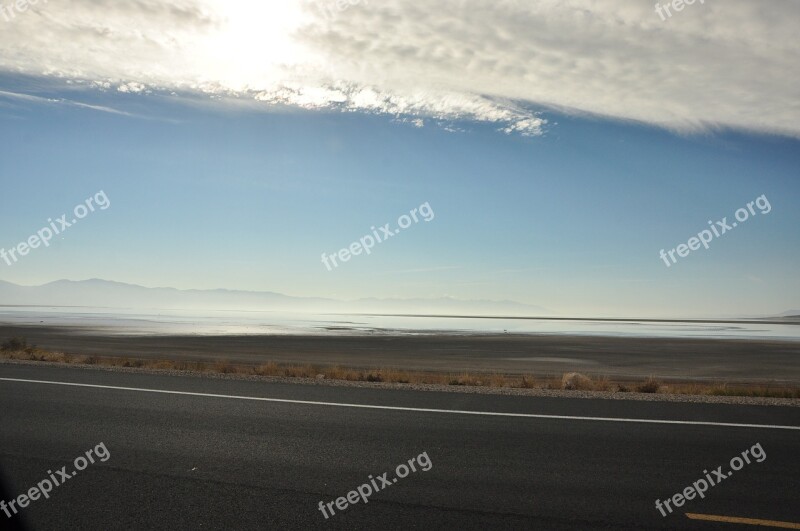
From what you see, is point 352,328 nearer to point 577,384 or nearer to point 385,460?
point 577,384

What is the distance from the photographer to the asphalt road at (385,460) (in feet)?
18.4

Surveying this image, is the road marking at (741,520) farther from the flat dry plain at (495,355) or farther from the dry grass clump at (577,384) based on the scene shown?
the flat dry plain at (495,355)

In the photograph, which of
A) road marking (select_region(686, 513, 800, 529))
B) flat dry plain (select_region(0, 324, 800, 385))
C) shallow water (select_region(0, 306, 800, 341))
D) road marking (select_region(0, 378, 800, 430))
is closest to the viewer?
road marking (select_region(686, 513, 800, 529))

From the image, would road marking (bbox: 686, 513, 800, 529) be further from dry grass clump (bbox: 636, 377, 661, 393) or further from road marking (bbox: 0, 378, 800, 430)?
dry grass clump (bbox: 636, 377, 661, 393)

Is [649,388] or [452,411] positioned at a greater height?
[452,411]

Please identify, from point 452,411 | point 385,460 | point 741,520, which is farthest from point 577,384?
point 741,520

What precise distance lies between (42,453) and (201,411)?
277 centimetres

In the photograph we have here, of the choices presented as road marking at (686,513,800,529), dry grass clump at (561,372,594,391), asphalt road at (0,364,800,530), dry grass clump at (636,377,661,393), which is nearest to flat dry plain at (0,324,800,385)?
dry grass clump at (561,372,594,391)

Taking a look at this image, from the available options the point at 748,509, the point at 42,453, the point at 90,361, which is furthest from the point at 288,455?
the point at 90,361

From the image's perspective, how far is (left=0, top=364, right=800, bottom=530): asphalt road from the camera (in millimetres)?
5613

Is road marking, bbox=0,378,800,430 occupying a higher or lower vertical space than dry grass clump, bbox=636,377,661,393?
higher

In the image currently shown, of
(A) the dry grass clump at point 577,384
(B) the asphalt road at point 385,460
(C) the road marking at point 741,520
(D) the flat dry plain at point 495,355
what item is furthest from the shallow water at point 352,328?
(C) the road marking at point 741,520

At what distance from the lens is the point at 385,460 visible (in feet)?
23.9

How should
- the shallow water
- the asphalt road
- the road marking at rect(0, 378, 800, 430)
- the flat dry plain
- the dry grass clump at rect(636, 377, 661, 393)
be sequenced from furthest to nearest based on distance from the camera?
1. the shallow water
2. the flat dry plain
3. the dry grass clump at rect(636, 377, 661, 393)
4. the road marking at rect(0, 378, 800, 430)
5. the asphalt road
